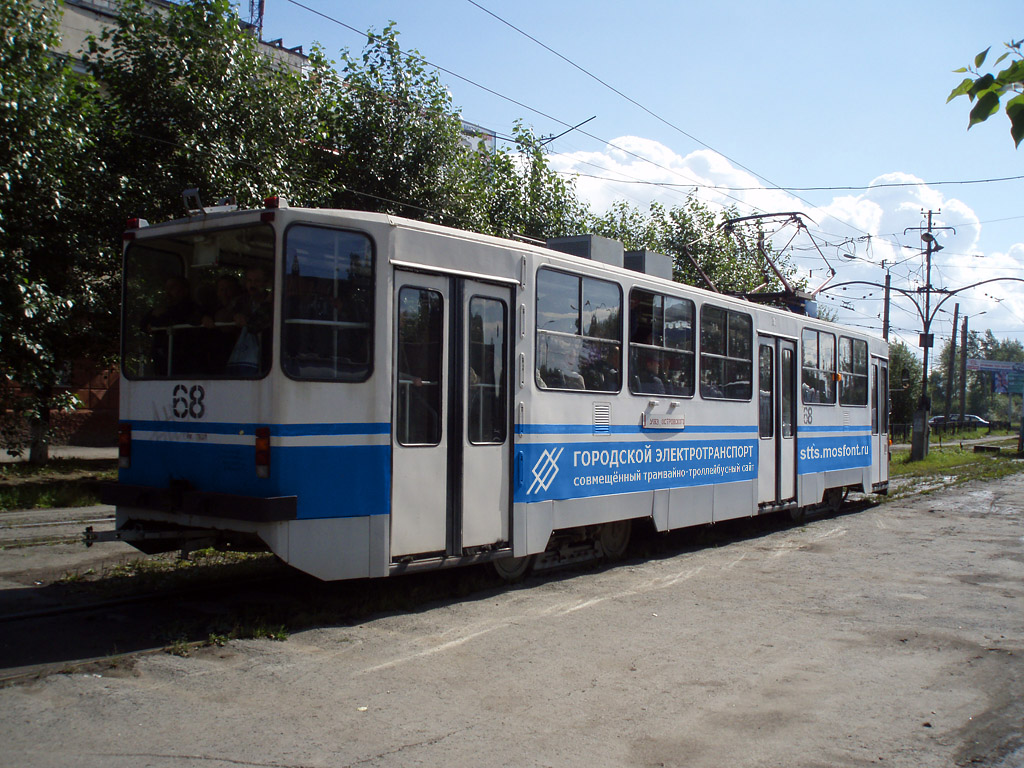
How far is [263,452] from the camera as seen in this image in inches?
263

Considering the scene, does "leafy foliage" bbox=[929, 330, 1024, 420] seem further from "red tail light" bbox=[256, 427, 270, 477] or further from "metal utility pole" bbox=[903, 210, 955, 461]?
"red tail light" bbox=[256, 427, 270, 477]

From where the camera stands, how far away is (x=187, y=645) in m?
6.14

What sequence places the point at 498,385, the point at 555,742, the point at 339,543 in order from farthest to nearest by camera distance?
the point at 498,385 → the point at 339,543 → the point at 555,742

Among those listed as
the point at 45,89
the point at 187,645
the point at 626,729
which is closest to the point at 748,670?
the point at 626,729

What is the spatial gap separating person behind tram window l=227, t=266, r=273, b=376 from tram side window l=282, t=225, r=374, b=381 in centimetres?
16

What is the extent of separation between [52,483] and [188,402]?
10334 millimetres

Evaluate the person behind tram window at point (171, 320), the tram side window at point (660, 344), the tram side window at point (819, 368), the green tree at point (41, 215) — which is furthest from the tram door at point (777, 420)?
the green tree at point (41, 215)

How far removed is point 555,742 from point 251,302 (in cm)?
390

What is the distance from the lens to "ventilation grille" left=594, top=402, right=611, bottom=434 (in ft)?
30.6

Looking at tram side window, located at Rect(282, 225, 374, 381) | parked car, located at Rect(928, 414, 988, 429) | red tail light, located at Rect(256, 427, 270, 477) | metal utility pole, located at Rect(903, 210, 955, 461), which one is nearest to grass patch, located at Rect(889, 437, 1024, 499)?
metal utility pole, located at Rect(903, 210, 955, 461)

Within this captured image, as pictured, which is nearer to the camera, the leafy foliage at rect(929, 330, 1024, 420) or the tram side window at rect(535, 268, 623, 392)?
the tram side window at rect(535, 268, 623, 392)

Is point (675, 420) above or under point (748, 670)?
above

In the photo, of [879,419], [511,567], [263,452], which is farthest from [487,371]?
[879,419]

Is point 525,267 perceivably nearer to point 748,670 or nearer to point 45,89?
point 748,670
